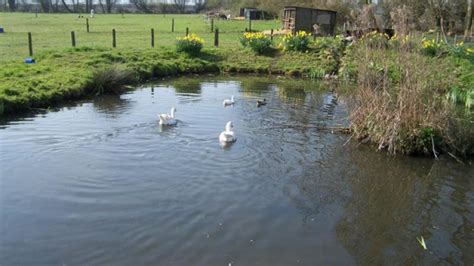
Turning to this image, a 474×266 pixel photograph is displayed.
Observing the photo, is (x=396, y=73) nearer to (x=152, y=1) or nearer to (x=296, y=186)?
(x=296, y=186)

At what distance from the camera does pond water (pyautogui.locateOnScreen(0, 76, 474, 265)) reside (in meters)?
6.47

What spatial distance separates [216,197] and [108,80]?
35.1 feet

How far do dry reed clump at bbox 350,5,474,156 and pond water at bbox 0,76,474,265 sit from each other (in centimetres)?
40

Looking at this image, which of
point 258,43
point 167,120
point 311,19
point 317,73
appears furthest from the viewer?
point 311,19

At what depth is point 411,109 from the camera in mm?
10406

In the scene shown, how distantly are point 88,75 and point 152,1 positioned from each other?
8111cm

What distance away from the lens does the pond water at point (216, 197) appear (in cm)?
647

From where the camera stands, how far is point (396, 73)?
11234 millimetres

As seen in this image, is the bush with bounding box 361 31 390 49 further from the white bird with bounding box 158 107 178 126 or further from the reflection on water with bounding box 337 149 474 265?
the white bird with bounding box 158 107 178 126

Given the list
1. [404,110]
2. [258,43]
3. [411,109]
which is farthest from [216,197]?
[258,43]

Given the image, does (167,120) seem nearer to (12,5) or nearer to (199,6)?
(12,5)

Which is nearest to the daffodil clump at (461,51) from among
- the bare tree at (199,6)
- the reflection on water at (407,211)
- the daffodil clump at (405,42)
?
the daffodil clump at (405,42)

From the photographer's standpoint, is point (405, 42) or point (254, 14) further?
point (254, 14)

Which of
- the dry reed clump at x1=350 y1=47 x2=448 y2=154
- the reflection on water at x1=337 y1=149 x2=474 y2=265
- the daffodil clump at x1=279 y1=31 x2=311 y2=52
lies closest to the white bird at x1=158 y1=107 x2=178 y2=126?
the reflection on water at x1=337 y1=149 x2=474 y2=265
